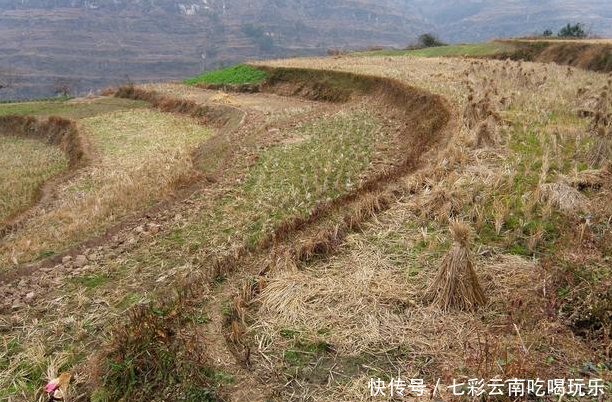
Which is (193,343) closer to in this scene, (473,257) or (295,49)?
(473,257)

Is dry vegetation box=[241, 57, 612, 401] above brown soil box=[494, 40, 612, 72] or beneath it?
beneath

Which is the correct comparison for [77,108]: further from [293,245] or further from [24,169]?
[293,245]

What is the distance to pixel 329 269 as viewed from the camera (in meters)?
5.81

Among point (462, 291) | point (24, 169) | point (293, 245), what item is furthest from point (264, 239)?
point (24, 169)

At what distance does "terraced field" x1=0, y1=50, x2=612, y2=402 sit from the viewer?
4164 mm

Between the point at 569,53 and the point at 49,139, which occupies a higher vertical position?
the point at 569,53

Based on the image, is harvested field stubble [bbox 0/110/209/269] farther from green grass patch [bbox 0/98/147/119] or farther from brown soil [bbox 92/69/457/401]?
green grass patch [bbox 0/98/147/119]

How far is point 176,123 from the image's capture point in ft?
62.8

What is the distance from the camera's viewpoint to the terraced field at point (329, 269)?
416cm

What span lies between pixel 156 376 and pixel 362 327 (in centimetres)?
210

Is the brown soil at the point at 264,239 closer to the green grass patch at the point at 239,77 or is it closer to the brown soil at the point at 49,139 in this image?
the brown soil at the point at 49,139

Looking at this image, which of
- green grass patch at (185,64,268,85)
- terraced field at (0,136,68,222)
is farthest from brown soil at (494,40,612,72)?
terraced field at (0,136,68,222)

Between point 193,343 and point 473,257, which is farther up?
point 473,257

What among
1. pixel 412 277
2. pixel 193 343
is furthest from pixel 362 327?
pixel 193 343
